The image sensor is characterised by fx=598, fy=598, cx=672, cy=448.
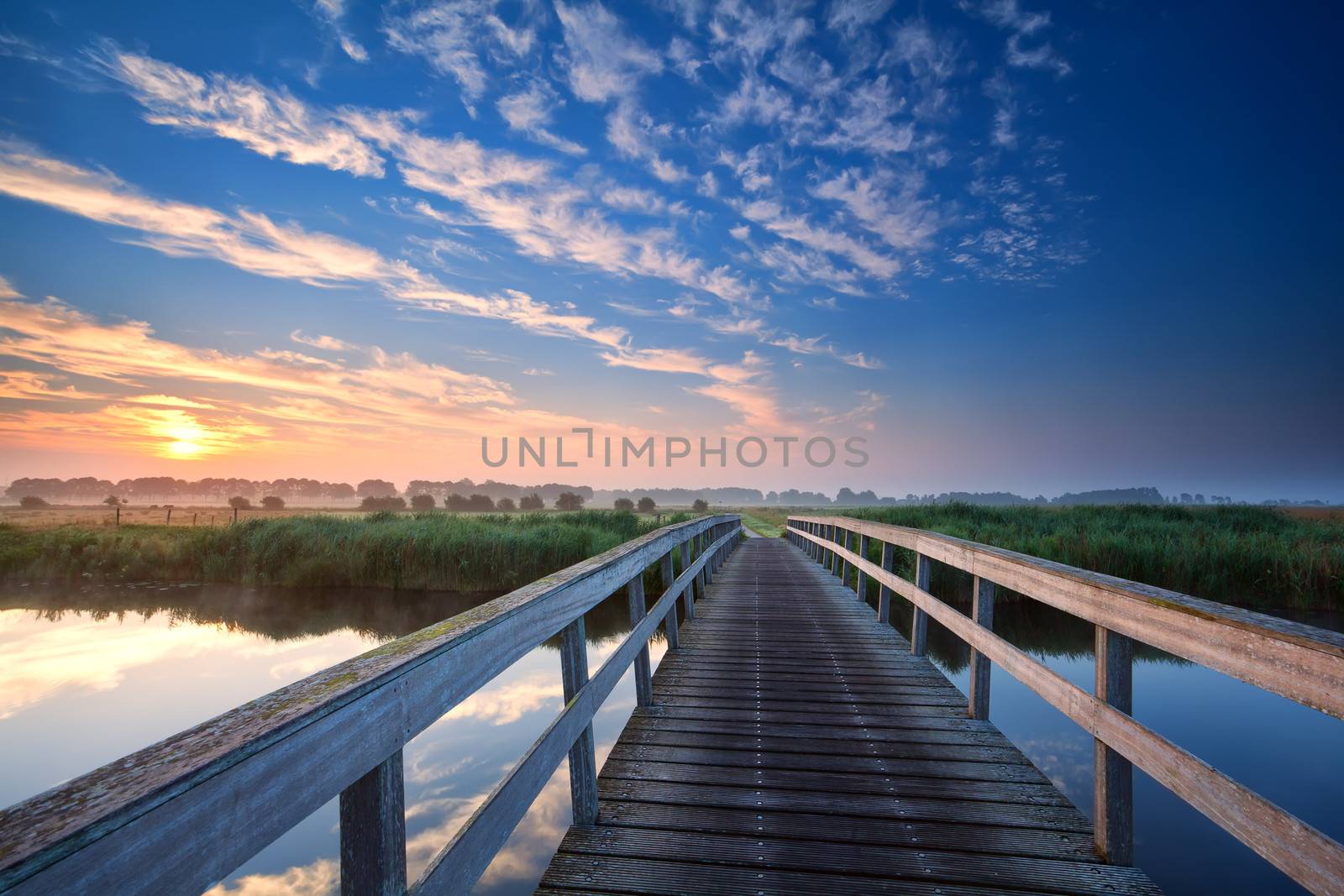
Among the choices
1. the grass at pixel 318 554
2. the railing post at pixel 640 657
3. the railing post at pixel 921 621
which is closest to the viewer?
the railing post at pixel 640 657

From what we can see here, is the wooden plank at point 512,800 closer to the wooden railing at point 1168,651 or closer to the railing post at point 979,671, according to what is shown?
the wooden railing at point 1168,651

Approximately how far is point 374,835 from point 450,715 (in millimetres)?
7084

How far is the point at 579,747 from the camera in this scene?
2840 millimetres

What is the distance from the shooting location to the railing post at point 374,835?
1340 mm

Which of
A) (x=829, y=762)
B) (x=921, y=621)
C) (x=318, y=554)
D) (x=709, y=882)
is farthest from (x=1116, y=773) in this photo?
(x=318, y=554)

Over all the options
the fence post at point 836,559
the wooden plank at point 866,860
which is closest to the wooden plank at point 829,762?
the wooden plank at point 866,860

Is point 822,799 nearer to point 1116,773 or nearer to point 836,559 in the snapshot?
point 1116,773

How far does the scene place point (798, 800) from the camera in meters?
3.12

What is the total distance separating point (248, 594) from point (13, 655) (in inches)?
191

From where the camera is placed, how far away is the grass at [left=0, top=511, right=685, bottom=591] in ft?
49.6

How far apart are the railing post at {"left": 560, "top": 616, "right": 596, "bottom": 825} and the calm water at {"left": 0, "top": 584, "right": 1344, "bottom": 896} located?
1.68 m

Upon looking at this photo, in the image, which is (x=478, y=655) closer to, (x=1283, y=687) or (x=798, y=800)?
(x=798, y=800)

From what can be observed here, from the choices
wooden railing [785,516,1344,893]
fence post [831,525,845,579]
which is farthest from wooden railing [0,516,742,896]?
fence post [831,525,845,579]

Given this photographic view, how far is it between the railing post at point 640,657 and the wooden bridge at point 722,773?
0.12ft
